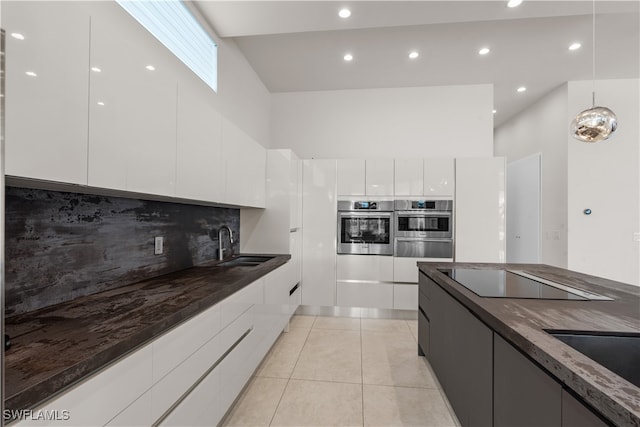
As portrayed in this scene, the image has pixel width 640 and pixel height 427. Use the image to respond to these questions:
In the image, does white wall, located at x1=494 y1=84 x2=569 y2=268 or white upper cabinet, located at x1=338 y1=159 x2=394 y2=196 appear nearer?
white upper cabinet, located at x1=338 y1=159 x2=394 y2=196

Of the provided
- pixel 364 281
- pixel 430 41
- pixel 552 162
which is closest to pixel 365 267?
pixel 364 281

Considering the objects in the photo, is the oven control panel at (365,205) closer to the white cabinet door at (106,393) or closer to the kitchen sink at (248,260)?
the kitchen sink at (248,260)

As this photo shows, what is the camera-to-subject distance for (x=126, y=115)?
1189mm

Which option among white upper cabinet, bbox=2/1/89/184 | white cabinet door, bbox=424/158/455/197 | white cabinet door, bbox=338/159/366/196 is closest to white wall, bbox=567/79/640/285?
white cabinet door, bbox=424/158/455/197

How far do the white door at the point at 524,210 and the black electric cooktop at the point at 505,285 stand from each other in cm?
330

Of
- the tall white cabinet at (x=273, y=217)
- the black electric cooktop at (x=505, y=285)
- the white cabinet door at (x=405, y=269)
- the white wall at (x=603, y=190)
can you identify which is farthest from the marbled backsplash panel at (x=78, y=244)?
the white wall at (x=603, y=190)

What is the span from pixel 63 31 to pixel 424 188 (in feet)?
11.3

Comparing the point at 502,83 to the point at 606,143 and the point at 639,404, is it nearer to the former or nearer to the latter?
the point at 606,143

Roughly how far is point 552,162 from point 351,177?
327 centimetres

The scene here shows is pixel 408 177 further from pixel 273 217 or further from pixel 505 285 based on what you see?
pixel 505 285

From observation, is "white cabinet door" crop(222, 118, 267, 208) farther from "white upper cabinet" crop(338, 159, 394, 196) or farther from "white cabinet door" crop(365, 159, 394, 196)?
"white cabinet door" crop(365, 159, 394, 196)

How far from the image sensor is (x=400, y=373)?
2.30 m

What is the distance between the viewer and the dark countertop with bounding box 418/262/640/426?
0.62 metres

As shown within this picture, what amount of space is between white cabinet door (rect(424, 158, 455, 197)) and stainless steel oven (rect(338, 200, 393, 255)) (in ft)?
1.82
